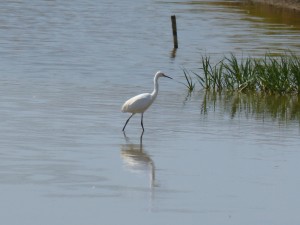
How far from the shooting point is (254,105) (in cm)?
2478

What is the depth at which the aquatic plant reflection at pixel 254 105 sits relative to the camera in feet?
76.1

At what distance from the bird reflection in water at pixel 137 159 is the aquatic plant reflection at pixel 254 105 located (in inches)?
193

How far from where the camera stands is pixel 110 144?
709 inches

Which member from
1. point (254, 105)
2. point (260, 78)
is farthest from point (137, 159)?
point (260, 78)

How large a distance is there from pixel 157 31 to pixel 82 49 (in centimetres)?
868

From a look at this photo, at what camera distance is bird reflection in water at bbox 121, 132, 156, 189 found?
15.7 m

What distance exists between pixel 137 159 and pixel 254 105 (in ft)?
27.6

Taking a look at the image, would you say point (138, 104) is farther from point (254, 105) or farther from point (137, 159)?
point (254, 105)

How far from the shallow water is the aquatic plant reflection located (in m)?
0.03

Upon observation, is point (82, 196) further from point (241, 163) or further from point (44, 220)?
point (241, 163)

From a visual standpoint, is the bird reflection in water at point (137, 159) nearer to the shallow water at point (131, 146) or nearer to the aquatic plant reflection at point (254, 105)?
the shallow water at point (131, 146)

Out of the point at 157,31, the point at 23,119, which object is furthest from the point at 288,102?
the point at 157,31

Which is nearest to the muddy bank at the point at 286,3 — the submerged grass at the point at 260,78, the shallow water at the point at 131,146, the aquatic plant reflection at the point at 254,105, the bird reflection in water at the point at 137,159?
the shallow water at the point at 131,146

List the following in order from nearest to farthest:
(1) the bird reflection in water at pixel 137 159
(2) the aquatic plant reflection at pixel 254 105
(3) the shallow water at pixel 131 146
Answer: (3) the shallow water at pixel 131 146
(1) the bird reflection in water at pixel 137 159
(2) the aquatic plant reflection at pixel 254 105
